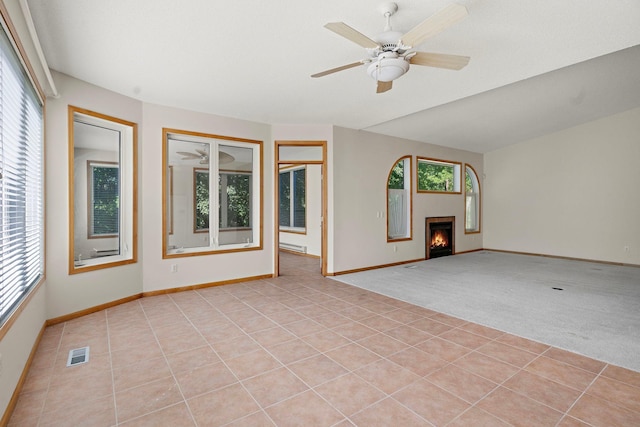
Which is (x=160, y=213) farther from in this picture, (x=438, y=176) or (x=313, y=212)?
(x=438, y=176)

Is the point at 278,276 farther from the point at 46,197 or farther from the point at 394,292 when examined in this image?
the point at 46,197

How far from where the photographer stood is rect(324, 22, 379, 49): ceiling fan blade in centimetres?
217

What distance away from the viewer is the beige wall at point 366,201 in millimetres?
5824

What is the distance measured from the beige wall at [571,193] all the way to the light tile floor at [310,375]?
600 cm

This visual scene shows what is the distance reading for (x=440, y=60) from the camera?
273 cm

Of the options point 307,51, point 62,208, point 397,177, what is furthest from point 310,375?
point 397,177

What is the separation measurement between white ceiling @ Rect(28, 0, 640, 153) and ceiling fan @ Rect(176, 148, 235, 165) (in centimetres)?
66

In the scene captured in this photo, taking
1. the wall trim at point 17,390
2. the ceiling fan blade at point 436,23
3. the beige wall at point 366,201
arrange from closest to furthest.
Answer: the wall trim at point 17,390
the ceiling fan blade at point 436,23
the beige wall at point 366,201

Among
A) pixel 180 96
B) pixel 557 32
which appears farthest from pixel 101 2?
pixel 557 32

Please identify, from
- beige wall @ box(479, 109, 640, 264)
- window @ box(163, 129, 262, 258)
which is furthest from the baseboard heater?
beige wall @ box(479, 109, 640, 264)

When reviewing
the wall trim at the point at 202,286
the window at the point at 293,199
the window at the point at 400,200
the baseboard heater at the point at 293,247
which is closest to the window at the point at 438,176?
the window at the point at 400,200

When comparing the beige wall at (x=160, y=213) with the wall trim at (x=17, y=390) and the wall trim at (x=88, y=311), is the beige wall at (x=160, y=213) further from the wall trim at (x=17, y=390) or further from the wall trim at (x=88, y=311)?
the wall trim at (x=17, y=390)

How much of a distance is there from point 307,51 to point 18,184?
268 cm

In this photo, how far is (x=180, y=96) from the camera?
4.16 metres
